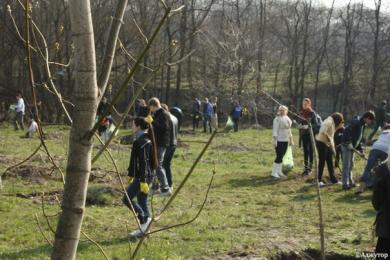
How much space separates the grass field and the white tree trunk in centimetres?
248

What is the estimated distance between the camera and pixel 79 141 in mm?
1555

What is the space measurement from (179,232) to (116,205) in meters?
2.32

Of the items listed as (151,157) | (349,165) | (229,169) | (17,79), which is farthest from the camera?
(17,79)

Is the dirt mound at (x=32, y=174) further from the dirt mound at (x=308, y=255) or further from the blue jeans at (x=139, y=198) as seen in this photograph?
the dirt mound at (x=308, y=255)

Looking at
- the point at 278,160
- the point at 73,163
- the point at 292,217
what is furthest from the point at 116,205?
the point at 73,163

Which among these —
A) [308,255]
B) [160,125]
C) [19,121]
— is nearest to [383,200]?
[308,255]

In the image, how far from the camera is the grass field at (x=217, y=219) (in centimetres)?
719

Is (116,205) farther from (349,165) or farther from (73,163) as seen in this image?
(73,163)

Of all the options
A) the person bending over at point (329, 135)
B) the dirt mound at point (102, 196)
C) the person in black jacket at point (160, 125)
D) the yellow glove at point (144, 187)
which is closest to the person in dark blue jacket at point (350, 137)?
the person bending over at point (329, 135)

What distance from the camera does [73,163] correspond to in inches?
60.8

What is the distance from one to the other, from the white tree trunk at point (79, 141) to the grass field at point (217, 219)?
2482 millimetres

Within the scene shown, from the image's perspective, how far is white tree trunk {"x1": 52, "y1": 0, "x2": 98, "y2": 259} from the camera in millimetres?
1536

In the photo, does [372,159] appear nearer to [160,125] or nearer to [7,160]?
[160,125]

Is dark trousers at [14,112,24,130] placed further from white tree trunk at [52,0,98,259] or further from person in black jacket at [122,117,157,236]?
white tree trunk at [52,0,98,259]
